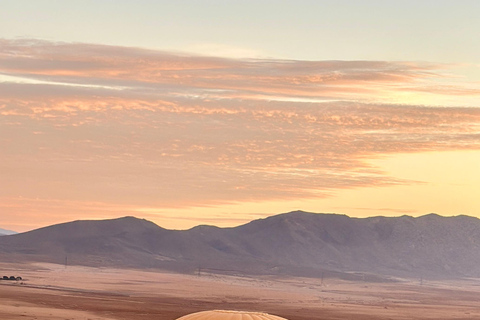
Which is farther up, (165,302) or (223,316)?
(223,316)

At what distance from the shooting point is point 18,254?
199250 mm

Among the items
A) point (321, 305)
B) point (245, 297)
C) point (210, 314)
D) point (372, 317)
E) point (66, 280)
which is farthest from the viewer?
point (66, 280)

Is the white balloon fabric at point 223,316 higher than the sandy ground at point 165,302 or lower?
higher

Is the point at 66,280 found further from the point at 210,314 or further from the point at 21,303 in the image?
the point at 210,314

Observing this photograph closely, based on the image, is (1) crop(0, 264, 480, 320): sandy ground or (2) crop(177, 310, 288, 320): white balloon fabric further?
(1) crop(0, 264, 480, 320): sandy ground

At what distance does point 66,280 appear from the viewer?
125125 mm

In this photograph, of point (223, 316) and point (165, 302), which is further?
point (165, 302)

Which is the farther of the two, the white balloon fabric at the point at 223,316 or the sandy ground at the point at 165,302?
the sandy ground at the point at 165,302

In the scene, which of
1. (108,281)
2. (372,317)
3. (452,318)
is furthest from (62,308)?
(108,281)

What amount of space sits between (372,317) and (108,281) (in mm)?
52228

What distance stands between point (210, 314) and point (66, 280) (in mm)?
104790

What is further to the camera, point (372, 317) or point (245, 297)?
point (245, 297)

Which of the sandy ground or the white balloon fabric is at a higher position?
the white balloon fabric

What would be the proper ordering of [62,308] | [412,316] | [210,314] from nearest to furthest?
1. [210,314]
2. [62,308]
3. [412,316]
